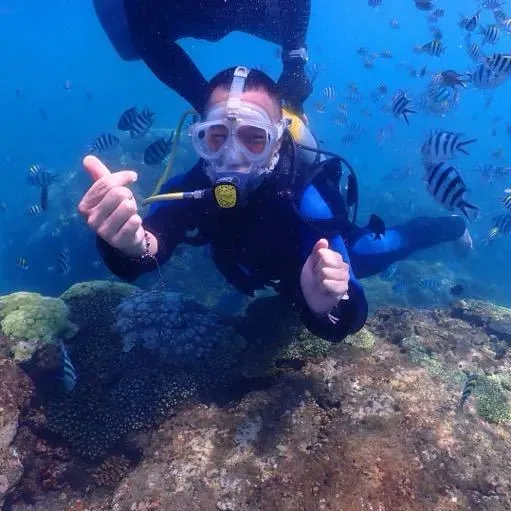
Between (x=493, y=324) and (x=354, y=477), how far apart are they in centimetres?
381

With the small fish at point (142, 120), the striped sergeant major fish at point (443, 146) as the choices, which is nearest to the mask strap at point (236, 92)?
the striped sergeant major fish at point (443, 146)

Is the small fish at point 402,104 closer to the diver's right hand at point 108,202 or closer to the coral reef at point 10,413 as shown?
the diver's right hand at point 108,202

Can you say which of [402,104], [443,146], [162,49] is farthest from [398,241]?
[162,49]

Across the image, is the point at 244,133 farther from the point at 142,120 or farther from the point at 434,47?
the point at 434,47

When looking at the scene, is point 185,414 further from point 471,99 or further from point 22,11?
point 471,99

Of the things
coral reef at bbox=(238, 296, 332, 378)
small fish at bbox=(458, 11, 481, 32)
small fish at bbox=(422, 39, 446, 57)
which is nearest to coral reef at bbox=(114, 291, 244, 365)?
coral reef at bbox=(238, 296, 332, 378)

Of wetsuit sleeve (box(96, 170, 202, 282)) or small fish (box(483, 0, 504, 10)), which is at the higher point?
small fish (box(483, 0, 504, 10))

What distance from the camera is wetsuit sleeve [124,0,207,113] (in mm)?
5957

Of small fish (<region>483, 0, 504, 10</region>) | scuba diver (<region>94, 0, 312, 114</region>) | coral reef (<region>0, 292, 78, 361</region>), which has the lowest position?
coral reef (<region>0, 292, 78, 361</region>)

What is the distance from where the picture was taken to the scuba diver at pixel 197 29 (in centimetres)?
592

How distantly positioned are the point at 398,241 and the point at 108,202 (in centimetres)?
534

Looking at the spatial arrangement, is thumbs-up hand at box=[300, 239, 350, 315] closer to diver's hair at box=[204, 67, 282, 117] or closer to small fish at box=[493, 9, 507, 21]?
diver's hair at box=[204, 67, 282, 117]

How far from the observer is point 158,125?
1501 inches

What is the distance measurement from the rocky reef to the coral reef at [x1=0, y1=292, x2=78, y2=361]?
126 millimetres
